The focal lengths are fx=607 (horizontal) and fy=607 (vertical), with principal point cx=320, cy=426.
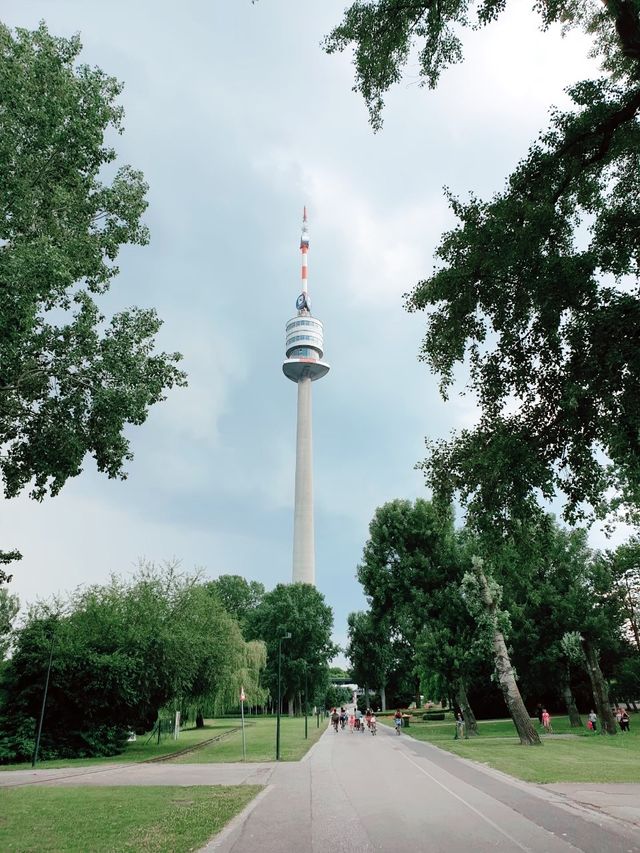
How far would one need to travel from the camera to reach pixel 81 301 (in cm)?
1399

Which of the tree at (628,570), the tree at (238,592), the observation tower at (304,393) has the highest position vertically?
the observation tower at (304,393)

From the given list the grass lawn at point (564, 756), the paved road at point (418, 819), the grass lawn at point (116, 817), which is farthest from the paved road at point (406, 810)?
the grass lawn at point (564, 756)

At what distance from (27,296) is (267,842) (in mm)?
10120

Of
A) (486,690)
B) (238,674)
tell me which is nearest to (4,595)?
(238,674)

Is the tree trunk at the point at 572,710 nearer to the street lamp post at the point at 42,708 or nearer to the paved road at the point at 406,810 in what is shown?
the paved road at the point at 406,810

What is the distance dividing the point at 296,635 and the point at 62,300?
7125cm

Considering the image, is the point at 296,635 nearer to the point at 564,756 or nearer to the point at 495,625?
the point at 495,625

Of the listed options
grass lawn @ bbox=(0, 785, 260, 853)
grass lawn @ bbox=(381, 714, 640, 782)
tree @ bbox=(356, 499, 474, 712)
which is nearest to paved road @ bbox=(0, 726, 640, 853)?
grass lawn @ bbox=(0, 785, 260, 853)

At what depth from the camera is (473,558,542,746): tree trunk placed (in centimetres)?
2791

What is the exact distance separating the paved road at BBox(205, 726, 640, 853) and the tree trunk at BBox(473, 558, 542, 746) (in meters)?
10.4

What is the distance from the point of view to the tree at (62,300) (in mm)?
12602

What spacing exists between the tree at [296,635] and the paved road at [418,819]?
60.7m

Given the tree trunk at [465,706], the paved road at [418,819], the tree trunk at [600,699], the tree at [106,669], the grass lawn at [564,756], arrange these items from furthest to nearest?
the tree trunk at [465,706]
the tree trunk at [600,699]
the tree at [106,669]
the grass lawn at [564,756]
the paved road at [418,819]

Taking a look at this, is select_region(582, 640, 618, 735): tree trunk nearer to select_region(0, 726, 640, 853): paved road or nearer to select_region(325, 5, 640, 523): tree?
select_region(0, 726, 640, 853): paved road
